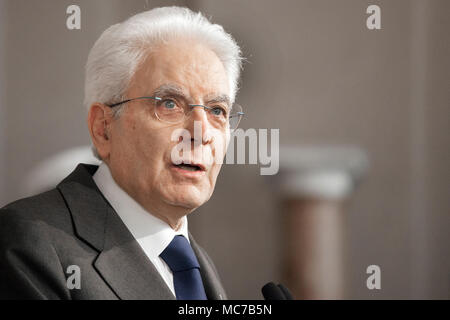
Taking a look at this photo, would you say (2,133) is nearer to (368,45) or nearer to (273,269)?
(273,269)

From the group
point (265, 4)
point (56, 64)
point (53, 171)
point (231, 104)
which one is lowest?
point (53, 171)

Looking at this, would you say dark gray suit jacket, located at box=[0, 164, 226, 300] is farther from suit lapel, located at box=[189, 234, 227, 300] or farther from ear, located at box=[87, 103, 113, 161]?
suit lapel, located at box=[189, 234, 227, 300]

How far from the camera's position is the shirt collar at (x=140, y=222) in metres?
1.05

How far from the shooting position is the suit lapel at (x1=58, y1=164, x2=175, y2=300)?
0.95 m

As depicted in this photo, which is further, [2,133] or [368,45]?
[368,45]

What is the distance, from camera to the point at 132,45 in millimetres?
1060

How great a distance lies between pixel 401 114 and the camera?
5.41ft

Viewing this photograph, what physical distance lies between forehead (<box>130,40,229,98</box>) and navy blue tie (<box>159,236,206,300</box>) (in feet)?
0.98

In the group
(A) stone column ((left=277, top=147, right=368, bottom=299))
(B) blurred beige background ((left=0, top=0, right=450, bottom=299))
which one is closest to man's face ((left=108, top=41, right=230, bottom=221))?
(B) blurred beige background ((left=0, top=0, right=450, bottom=299))

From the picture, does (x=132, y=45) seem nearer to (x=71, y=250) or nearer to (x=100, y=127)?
(x=100, y=127)

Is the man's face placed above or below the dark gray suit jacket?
above

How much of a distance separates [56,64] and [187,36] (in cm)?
50

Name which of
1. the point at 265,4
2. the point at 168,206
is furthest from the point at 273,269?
the point at 265,4

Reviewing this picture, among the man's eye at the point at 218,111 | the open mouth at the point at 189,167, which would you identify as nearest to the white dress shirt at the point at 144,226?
the open mouth at the point at 189,167
